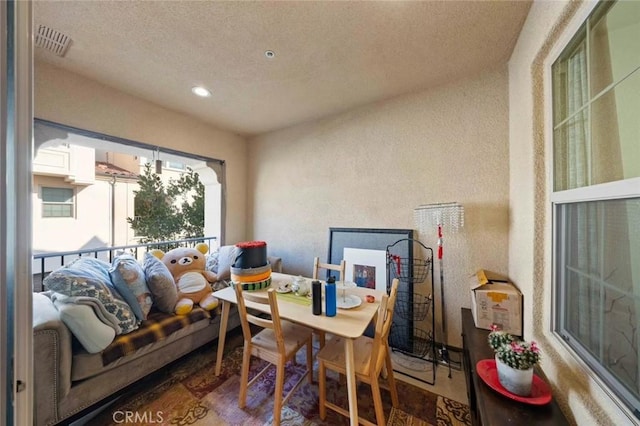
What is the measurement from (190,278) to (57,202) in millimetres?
5362

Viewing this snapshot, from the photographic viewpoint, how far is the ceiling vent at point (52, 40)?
1.51 meters

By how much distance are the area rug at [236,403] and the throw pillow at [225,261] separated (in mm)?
999

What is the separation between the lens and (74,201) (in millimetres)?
5320

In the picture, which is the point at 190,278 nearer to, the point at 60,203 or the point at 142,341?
the point at 142,341

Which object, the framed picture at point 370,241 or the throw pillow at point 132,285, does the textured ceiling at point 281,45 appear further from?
the throw pillow at point 132,285

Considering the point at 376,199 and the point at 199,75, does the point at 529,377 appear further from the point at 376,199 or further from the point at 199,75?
the point at 199,75

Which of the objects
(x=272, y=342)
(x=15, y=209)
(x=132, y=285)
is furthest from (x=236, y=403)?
(x=15, y=209)

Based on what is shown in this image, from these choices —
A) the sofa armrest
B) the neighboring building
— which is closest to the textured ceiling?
the sofa armrest

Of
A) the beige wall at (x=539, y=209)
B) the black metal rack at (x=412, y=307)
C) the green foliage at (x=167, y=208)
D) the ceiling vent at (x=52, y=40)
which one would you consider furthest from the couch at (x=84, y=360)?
the green foliage at (x=167, y=208)

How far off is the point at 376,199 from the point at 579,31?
1.69 metres

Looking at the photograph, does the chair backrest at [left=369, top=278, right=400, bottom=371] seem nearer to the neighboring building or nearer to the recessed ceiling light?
the recessed ceiling light

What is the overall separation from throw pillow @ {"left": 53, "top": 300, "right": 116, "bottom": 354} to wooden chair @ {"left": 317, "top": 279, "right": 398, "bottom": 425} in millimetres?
1408

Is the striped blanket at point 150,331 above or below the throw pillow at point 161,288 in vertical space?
below

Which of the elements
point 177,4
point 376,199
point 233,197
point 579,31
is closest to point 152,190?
point 233,197
